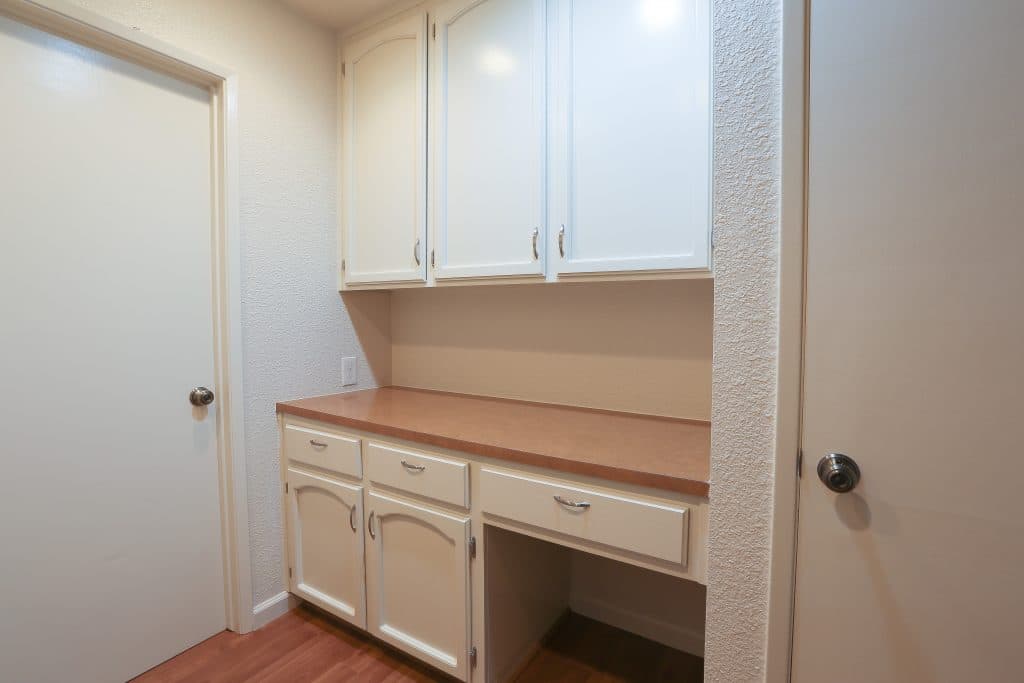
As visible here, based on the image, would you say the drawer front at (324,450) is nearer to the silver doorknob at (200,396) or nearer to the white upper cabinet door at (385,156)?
the silver doorknob at (200,396)

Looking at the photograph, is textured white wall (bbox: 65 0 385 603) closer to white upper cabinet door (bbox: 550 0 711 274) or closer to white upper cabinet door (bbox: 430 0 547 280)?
white upper cabinet door (bbox: 430 0 547 280)

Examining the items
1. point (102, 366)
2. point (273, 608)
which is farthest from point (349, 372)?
point (273, 608)

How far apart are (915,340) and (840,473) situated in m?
0.24

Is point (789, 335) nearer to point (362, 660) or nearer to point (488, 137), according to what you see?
point (488, 137)

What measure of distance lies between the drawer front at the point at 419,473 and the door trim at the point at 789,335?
77cm

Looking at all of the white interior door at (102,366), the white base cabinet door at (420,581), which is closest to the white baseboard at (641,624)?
the white base cabinet door at (420,581)

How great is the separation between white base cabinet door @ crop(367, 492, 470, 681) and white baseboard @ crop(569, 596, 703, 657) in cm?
62

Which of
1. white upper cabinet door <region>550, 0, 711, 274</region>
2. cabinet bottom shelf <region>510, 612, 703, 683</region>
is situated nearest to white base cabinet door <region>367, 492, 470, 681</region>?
cabinet bottom shelf <region>510, 612, 703, 683</region>

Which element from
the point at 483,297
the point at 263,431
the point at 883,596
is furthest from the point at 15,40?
the point at 883,596

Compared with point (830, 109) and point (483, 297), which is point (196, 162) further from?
point (830, 109)

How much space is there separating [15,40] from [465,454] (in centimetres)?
161

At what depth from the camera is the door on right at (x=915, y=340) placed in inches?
26.5

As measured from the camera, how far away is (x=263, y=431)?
1.74 m

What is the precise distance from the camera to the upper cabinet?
4.06 ft
